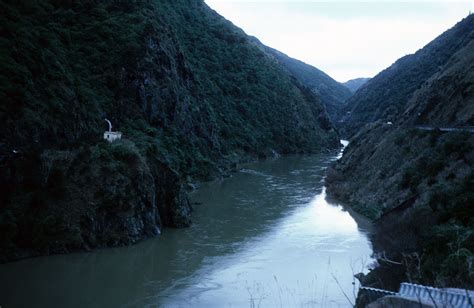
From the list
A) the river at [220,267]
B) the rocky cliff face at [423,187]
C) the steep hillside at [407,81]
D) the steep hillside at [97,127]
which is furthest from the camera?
the steep hillside at [407,81]

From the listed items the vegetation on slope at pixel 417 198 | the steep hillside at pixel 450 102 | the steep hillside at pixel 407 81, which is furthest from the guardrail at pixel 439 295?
the steep hillside at pixel 407 81

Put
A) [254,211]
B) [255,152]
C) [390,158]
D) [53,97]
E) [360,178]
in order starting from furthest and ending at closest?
[255,152] → [360,178] → [390,158] → [254,211] → [53,97]

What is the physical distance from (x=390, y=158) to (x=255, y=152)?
127ft

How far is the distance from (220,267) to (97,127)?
16.3 metres

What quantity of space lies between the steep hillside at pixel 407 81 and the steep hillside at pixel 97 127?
1374 inches

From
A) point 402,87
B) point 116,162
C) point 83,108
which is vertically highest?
point 402,87

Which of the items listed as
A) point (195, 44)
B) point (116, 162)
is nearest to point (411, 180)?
point (116, 162)

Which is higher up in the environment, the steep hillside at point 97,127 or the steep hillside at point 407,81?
the steep hillside at point 407,81

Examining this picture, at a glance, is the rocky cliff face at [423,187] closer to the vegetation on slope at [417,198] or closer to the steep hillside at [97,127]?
the vegetation on slope at [417,198]

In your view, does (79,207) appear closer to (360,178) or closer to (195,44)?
(360,178)

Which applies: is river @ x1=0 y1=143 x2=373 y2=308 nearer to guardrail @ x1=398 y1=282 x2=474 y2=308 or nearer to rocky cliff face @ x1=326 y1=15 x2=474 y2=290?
rocky cliff face @ x1=326 y1=15 x2=474 y2=290

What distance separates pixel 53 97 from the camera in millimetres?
27344

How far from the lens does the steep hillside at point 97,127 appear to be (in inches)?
853

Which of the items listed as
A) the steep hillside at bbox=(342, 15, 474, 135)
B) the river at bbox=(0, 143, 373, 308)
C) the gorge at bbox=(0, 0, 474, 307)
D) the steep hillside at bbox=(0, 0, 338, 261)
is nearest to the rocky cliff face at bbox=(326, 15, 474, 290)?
the gorge at bbox=(0, 0, 474, 307)
